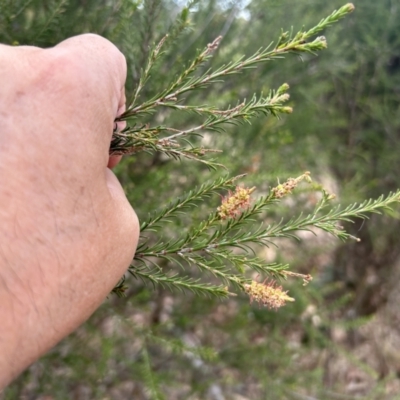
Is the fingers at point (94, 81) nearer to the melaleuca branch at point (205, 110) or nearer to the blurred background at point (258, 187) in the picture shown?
the melaleuca branch at point (205, 110)

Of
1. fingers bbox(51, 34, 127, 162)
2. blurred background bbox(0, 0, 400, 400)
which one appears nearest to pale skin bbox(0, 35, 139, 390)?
fingers bbox(51, 34, 127, 162)

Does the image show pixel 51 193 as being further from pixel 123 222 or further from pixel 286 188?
pixel 286 188

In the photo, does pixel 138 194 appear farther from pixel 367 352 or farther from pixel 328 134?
pixel 367 352

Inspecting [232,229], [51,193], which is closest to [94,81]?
[51,193]

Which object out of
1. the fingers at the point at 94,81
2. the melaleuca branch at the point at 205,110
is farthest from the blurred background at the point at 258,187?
the fingers at the point at 94,81

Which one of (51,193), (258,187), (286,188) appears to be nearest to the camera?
(51,193)

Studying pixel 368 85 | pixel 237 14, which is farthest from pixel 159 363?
pixel 368 85

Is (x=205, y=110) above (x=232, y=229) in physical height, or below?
above

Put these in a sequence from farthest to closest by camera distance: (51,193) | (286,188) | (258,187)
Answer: (258,187) → (286,188) → (51,193)
